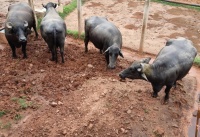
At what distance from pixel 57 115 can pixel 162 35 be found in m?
6.15

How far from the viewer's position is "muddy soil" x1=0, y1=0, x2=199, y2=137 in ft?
20.7

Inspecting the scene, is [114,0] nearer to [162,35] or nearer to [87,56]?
[162,35]

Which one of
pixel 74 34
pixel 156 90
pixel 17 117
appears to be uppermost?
pixel 156 90

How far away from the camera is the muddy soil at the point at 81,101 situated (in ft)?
20.7

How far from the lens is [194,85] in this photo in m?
8.22

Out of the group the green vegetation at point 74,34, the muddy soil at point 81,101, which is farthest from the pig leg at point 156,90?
the green vegetation at point 74,34

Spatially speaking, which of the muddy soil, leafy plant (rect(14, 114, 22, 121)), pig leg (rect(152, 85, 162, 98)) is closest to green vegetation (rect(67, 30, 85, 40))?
the muddy soil

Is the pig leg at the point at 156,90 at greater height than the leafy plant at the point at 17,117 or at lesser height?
greater

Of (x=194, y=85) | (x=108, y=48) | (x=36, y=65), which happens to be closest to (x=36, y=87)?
(x=36, y=65)

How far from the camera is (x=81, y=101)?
7.08 meters

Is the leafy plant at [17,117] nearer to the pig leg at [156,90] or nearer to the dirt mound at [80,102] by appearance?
the dirt mound at [80,102]

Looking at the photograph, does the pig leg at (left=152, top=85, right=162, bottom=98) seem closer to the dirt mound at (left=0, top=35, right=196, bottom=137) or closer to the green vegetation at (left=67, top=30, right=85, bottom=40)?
the dirt mound at (left=0, top=35, right=196, bottom=137)

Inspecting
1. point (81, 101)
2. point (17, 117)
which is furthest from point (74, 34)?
point (17, 117)

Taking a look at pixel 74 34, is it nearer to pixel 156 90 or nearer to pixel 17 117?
pixel 156 90
